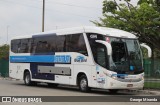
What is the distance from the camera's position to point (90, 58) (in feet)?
68.0

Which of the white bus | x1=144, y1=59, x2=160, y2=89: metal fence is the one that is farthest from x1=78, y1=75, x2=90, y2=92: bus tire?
x1=144, y1=59, x2=160, y2=89: metal fence

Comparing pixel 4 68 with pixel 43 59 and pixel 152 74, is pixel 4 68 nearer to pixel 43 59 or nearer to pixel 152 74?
pixel 43 59

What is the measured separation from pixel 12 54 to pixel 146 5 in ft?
44.2

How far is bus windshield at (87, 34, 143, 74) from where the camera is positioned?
1994 centimetres

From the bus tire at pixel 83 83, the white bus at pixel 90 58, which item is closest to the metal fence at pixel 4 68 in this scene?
the white bus at pixel 90 58

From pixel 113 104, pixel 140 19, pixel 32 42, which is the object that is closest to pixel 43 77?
pixel 32 42

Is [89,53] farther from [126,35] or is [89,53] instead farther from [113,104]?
[113,104]

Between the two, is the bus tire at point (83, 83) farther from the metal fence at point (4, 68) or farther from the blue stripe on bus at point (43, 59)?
the metal fence at point (4, 68)

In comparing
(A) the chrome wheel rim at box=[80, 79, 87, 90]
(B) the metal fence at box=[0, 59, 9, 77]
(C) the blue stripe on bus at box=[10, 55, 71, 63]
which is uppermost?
(C) the blue stripe on bus at box=[10, 55, 71, 63]

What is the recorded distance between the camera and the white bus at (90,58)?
787 inches

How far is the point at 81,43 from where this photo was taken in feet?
70.3

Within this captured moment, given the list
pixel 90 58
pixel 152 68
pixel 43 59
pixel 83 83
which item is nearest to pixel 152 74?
pixel 152 68

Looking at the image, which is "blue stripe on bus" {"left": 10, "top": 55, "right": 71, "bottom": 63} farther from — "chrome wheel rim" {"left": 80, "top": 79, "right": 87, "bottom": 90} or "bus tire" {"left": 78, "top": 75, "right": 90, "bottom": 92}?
"chrome wheel rim" {"left": 80, "top": 79, "right": 87, "bottom": 90}

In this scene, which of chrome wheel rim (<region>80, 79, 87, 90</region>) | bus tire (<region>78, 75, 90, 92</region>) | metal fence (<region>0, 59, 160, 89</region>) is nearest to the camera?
bus tire (<region>78, 75, 90, 92</region>)
